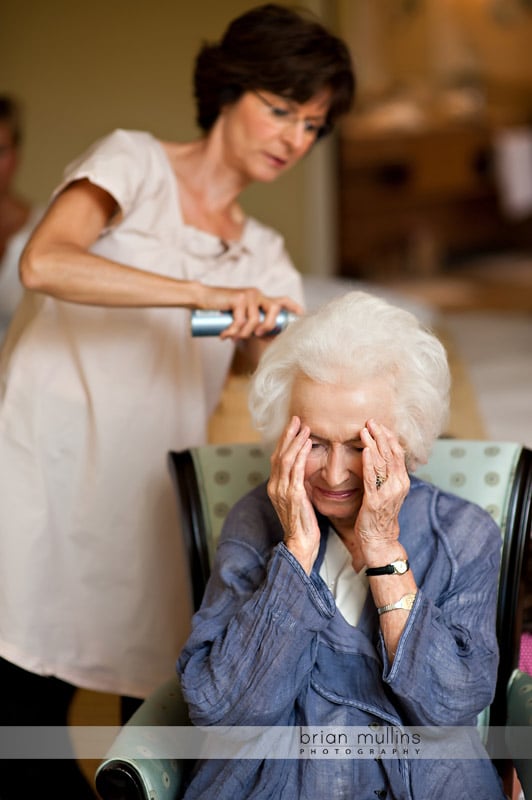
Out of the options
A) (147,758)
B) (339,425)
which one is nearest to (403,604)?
(339,425)

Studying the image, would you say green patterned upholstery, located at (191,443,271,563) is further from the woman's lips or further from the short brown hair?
the short brown hair

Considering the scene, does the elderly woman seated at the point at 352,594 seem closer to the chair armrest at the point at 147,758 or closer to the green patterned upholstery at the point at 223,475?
the chair armrest at the point at 147,758

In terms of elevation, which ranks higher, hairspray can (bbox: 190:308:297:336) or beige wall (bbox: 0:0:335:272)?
beige wall (bbox: 0:0:335:272)

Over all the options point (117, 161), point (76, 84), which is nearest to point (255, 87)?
point (117, 161)

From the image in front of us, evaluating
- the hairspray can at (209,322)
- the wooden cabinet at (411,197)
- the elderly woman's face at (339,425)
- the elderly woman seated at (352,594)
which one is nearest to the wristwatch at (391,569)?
the elderly woman seated at (352,594)

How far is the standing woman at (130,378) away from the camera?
1.96 m

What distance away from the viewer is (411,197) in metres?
7.65

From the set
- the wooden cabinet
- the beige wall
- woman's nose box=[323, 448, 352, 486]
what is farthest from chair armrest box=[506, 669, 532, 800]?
the wooden cabinet

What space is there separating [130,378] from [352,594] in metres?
A: 0.70

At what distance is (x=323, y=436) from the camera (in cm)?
153

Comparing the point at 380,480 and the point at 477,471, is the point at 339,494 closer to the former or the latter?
the point at 380,480

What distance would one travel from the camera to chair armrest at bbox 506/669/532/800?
1532 mm

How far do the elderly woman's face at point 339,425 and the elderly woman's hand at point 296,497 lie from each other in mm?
30

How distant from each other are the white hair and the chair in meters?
0.14
